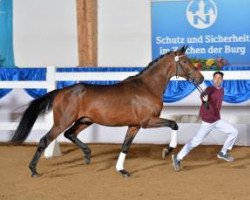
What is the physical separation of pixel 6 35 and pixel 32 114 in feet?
21.8

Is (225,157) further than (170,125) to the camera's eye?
Yes

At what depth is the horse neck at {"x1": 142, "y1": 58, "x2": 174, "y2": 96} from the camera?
780 cm

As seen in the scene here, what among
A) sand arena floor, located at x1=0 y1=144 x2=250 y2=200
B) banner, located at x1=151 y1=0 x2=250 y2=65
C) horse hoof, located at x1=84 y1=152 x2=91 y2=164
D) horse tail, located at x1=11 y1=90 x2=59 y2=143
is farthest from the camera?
banner, located at x1=151 y1=0 x2=250 y2=65

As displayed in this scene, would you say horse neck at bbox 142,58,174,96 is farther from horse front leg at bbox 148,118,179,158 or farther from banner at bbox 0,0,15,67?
banner at bbox 0,0,15,67

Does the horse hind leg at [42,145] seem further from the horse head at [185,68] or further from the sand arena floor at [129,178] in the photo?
the horse head at [185,68]

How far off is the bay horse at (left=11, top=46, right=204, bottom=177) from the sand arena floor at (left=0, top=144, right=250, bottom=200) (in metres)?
0.40

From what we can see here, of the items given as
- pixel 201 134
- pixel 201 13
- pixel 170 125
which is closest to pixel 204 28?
pixel 201 13

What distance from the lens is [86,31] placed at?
44.1 feet

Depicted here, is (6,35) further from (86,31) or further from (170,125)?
(170,125)

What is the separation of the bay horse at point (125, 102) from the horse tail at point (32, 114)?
0.35 feet

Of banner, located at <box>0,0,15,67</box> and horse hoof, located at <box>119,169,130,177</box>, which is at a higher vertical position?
banner, located at <box>0,0,15,67</box>

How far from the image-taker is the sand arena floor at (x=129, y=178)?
20.9ft

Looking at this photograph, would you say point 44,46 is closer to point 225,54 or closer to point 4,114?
point 4,114

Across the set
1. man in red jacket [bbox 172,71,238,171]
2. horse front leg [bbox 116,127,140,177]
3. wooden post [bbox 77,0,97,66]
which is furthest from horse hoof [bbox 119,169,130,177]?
wooden post [bbox 77,0,97,66]
